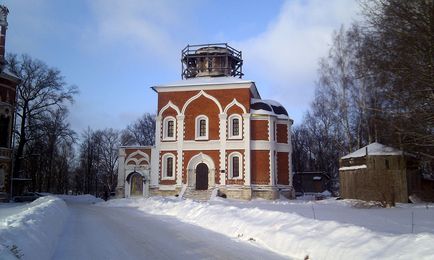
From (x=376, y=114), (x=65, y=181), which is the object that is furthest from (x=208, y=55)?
(x=65, y=181)

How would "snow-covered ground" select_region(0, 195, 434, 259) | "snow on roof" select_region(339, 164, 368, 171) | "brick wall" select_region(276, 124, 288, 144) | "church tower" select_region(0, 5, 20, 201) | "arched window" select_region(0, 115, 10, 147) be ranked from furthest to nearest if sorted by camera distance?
"brick wall" select_region(276, 124, 288, 144), "arched window" select_region(0, 115, 10, 147), "church tower" select_region(0, 5, 20, 201), "snow on roof" select_region(339, 164, 368, 171), "snow-covered ground" select_region(0, 195, 434, 259)

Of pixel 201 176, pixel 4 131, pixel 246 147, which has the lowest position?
pixel 201 176

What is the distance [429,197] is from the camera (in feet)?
84.1

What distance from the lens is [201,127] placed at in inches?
1459

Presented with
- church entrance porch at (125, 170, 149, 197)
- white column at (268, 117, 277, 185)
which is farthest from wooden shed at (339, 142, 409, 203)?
church entrance porch at (125, 170, 149, 197)

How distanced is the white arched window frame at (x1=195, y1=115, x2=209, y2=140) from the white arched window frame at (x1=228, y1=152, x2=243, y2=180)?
303cm

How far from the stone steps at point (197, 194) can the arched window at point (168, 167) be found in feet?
8.56

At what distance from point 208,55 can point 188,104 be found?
6396 mm

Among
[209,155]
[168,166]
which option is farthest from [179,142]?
[209,155]

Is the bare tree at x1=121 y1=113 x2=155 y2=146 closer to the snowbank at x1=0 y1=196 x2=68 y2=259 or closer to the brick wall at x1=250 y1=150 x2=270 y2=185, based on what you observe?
the brick wall at x1=250 y1=150 x2=270 y2=185

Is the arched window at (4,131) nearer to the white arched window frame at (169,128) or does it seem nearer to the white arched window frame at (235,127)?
the white arched window frame at (169,128)

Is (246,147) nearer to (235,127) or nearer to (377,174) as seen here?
(235,127)

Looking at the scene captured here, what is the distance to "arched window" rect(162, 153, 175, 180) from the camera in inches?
1435

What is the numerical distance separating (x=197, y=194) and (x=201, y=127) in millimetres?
6197
